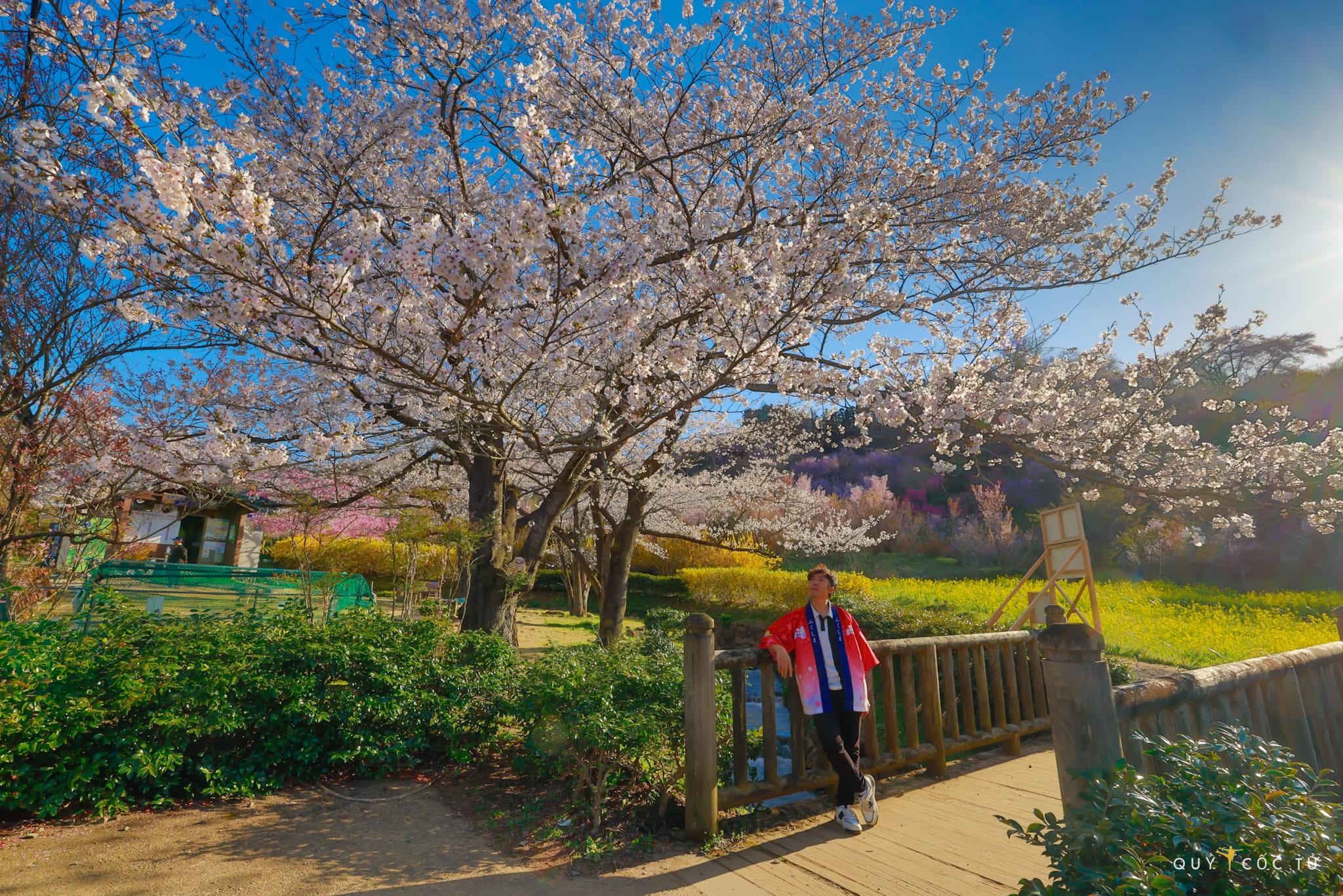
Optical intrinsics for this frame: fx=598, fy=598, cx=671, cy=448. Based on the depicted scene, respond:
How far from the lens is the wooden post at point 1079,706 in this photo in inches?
87.0

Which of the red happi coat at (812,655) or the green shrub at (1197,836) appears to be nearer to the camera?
the green shrub at (1197,836)

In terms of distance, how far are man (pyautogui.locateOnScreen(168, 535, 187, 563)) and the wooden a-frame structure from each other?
63.0 ft

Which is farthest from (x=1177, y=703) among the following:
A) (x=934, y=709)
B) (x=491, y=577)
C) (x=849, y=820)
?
(x=491, y=577)

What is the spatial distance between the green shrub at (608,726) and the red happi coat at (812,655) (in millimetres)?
673

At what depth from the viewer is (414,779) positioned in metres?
4.46

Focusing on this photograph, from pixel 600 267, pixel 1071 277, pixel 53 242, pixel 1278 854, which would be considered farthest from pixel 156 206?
pixel 1071 277

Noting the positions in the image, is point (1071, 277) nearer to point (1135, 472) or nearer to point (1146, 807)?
point (1135, 472)

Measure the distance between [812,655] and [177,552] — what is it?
756 inches

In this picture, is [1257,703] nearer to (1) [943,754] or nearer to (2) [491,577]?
(1) [943,754]

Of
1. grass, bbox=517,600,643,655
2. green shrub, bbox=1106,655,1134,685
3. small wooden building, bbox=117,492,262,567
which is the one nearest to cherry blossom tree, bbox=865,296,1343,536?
green shrub, bbox=1106,655,1134,685

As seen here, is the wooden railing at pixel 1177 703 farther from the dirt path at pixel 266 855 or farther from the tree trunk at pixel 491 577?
the tree trunk at pixel 491 577

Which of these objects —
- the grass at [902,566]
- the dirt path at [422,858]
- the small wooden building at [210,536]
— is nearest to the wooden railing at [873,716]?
the dirt path at [422,858]

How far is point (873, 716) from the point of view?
4.19 meters

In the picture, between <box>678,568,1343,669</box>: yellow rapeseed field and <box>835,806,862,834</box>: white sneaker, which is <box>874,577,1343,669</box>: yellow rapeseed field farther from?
<box>835,806,862,834</box>: white sneaker
